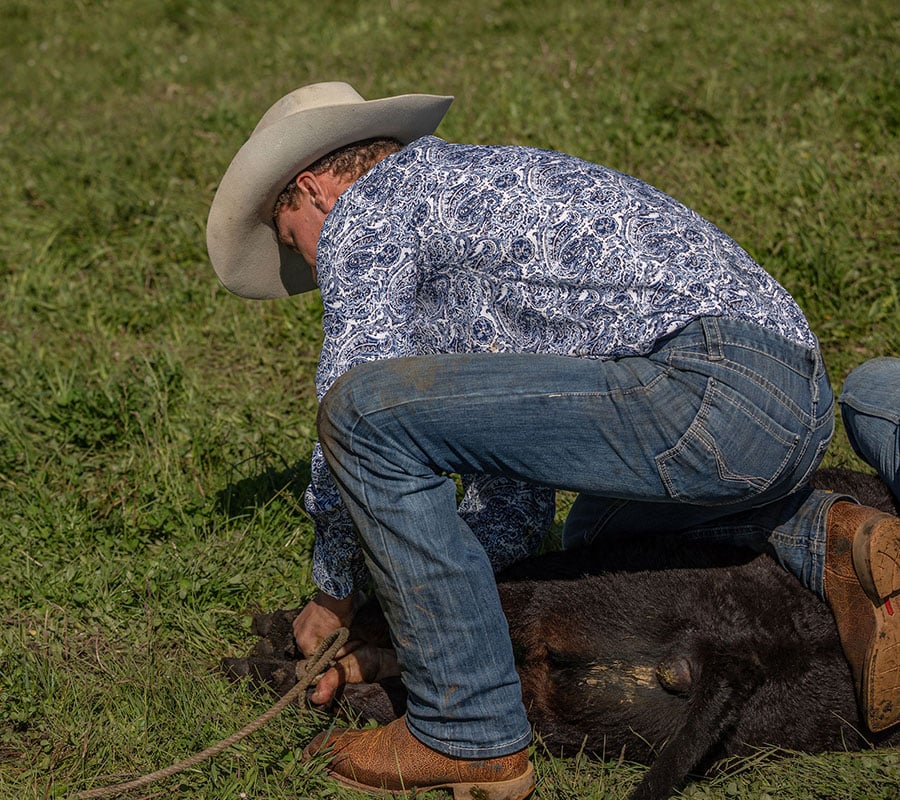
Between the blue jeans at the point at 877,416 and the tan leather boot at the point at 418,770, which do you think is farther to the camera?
the blue jeans at the point at 877,416

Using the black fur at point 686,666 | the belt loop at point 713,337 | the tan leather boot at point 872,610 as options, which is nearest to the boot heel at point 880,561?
the tan leather boot at point 872,610

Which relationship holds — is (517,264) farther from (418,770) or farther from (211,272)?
(211,272)

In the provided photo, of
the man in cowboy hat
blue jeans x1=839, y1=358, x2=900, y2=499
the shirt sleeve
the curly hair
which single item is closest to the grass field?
the man in cowboy hat

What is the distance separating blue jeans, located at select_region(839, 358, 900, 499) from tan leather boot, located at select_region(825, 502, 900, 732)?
0.28 m

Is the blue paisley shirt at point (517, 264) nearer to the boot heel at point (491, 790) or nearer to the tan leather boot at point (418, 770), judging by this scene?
the tan leather boot at point (418, 770)

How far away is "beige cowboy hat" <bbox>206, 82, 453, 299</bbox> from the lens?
307cm

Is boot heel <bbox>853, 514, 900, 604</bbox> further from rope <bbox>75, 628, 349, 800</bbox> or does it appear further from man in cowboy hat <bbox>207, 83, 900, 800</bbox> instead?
rope <bbox>75, 628, 349, 800</bbox>

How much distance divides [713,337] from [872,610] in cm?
88

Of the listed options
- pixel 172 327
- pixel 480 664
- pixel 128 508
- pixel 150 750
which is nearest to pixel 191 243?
pixel 172 327

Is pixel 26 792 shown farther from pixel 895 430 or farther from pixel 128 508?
pixel 895 430

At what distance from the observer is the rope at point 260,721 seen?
2.98 m

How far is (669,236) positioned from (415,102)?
85 cm

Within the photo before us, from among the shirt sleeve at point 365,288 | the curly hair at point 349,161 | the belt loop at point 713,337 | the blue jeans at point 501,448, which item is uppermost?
the curly hair at point 349,161

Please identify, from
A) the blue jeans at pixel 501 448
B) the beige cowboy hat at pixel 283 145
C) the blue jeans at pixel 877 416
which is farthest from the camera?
the blue jeans at pixel 877 416
